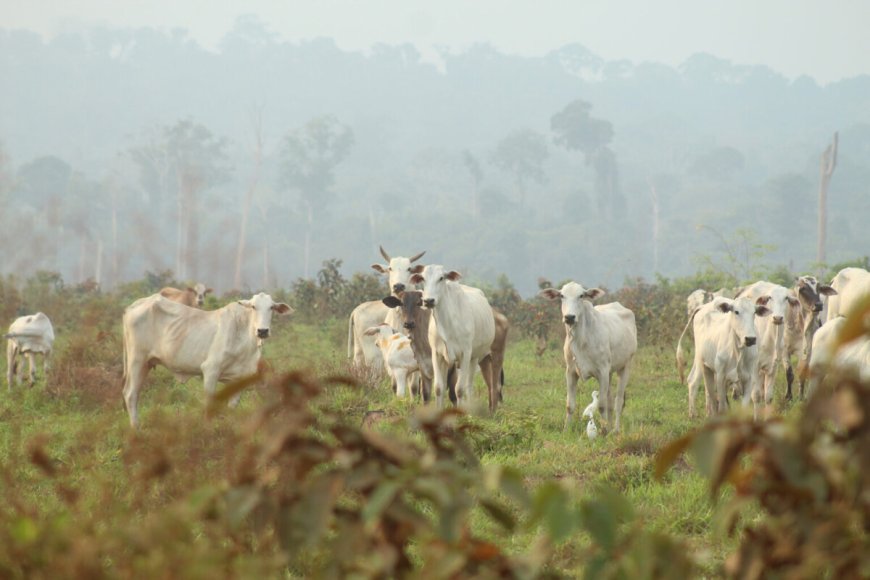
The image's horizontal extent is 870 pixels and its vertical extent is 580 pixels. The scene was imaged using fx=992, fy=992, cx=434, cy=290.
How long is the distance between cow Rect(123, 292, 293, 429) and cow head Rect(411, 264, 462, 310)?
1.49 m

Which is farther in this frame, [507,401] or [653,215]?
[653,215]

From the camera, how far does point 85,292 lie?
29859 millimetres

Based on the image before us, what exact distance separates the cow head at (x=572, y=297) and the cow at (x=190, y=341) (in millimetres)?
2830

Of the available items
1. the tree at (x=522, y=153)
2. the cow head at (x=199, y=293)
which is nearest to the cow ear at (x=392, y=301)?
the cow head at (x=199, y=293)

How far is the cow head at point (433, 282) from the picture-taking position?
34.4 feet

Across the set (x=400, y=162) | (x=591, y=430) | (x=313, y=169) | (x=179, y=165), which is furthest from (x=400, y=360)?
(x=400, y=162)

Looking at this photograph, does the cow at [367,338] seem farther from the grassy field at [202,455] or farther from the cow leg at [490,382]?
the cow leg at [490,382]

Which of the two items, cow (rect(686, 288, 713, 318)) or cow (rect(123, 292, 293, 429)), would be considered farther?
cow (rect(686, 288, 713, 318))

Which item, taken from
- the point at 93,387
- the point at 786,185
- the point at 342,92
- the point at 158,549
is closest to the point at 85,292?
the point at 93,387

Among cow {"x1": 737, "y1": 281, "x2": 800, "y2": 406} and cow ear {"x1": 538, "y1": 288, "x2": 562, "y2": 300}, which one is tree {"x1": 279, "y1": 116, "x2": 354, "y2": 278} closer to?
cow {"x1": 737, "y1": 281, "x2": 800, "y2": 406}

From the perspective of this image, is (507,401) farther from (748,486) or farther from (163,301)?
(748,486)

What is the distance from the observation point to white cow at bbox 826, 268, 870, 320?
42.7 ft

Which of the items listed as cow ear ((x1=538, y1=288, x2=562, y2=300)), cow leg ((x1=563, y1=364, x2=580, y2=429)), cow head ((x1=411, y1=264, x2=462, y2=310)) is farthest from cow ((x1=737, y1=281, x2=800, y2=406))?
cow head ((x1=411, y1=264, x2=462, y2=310))

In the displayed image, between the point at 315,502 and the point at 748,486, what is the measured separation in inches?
31.4
